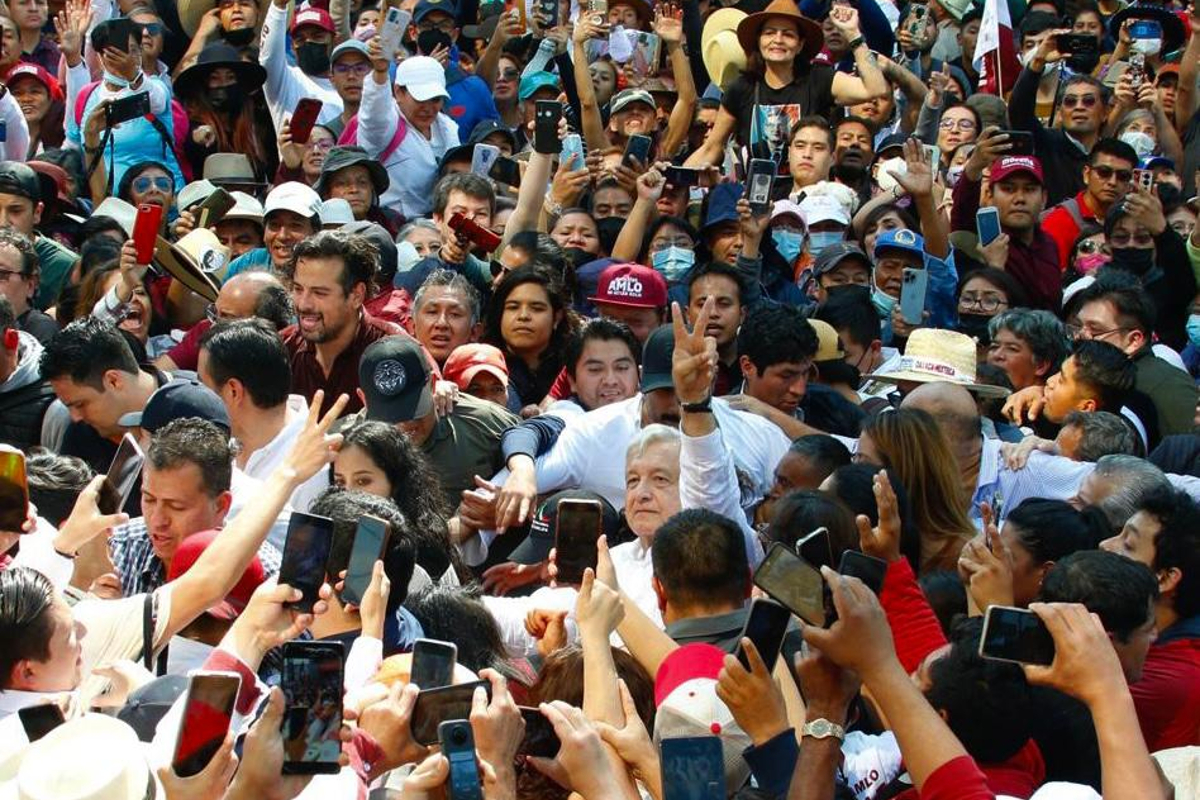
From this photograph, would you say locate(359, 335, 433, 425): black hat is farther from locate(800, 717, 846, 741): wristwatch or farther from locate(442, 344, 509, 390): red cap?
locate(800, 717, 846, 741): wristwatch

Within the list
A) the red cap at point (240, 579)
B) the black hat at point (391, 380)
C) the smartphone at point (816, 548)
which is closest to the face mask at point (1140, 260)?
the black hat at point (391, 380)

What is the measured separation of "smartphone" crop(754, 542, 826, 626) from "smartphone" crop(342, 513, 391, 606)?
991 millimetres

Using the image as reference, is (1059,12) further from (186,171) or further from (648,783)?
(648,783)

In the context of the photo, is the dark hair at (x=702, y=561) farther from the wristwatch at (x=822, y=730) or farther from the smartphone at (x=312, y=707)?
the smartphone at (x=312, y=707)

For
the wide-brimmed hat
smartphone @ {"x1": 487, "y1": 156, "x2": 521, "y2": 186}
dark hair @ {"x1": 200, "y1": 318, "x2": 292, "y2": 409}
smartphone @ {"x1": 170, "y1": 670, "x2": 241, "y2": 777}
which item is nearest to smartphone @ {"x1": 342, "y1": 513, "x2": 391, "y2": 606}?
smartphone @ {"x1": 170, "y1": 670, "x2": 241, "y2": 777}

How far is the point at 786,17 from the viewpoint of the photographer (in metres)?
10.7

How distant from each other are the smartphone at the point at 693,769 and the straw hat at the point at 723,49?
824 cm

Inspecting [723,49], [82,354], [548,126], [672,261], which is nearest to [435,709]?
[82,354]

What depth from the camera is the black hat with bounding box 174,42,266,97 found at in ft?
34.1

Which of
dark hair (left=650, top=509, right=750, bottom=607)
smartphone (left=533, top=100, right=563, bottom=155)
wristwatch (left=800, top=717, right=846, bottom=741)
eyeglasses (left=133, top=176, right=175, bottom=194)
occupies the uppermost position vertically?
wristwatch (left=800, top=717, right=846, bottom=741)

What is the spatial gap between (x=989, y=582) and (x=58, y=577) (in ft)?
7.82

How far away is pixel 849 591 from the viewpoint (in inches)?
145

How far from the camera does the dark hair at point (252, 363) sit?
592 centimetres

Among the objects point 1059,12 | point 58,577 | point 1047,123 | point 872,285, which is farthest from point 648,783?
point 1059,12
